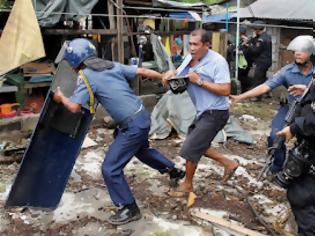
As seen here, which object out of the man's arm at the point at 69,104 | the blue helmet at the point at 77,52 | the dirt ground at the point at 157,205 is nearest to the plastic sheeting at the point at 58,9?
the dirt ground at the point at 157,205

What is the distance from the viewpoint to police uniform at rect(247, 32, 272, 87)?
11.0 meters

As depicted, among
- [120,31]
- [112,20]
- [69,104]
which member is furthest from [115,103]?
[112,20]

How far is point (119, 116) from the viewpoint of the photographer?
414cm

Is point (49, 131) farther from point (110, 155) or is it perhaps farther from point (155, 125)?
point (155, 125)

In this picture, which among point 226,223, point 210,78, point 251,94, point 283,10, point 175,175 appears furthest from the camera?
point 283,10

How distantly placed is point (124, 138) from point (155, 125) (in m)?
3.42

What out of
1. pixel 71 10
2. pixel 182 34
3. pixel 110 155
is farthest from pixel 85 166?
pixel 182 34

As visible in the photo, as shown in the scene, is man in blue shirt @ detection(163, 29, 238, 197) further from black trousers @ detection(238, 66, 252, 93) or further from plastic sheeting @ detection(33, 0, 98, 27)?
black trousers @ detection(238, 66, 252, 93)

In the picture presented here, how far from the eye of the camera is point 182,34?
427 inches

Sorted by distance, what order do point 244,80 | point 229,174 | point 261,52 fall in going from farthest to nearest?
point 244,80 < point 261,52 < point 229,174

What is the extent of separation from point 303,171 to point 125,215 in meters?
1.91

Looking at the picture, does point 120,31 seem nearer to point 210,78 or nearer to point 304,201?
point 210,78

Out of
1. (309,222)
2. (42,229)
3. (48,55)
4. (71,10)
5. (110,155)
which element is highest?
(71,10)

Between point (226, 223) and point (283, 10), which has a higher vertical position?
point (283, 10)
